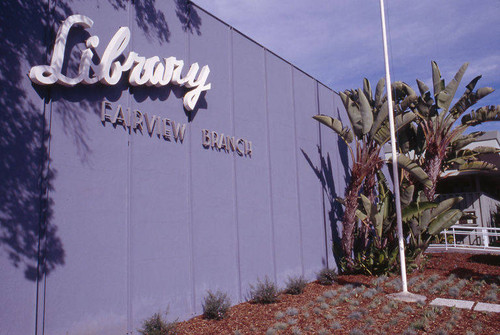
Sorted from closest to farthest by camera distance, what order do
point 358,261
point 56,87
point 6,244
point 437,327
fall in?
point 6,244
point 56,87
point 437,327
point 358,261

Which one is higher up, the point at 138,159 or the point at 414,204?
the point at 138,159

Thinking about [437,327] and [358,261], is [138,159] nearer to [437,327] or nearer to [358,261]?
[437,327]

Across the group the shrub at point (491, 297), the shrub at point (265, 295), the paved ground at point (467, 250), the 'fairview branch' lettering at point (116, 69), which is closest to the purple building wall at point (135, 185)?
the 'fairview branch' lettering at point (116, 69)

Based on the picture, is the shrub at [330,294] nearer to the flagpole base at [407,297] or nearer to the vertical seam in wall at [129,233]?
the flagpole base at [407,297]

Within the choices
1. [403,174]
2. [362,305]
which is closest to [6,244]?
[362,305]

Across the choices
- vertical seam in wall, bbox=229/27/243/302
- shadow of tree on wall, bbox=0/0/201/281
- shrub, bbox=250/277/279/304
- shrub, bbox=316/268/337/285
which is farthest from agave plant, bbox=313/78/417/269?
shadow of tree on wall, bbox=0/0/201/281

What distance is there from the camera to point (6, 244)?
5613 mm

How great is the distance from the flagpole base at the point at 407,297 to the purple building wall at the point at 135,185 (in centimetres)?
299

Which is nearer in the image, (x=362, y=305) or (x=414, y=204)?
(x=362, y=305)

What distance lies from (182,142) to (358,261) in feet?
24.6

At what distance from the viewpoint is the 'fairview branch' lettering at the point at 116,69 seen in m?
6.33

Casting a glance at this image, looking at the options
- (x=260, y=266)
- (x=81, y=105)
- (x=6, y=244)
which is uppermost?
(x=81, y=105)

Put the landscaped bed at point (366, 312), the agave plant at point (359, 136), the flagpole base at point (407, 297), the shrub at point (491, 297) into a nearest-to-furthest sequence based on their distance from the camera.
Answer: the landscaped bed at point (366, 312)
the shrub at point (491, 297)
the flagpole base at point (407, 297)
the agave plant at point (359, 136)

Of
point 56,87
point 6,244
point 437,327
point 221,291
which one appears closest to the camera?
point 6,244
